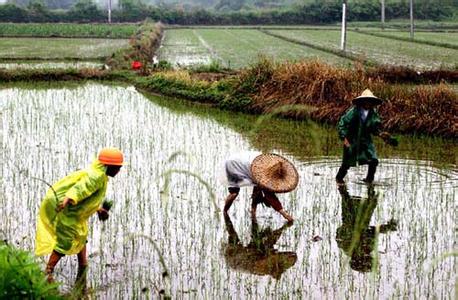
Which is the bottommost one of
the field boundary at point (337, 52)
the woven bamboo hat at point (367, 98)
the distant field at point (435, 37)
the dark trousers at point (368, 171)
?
the dark trousers at point (368, 171)

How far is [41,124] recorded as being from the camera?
1229 centimetres

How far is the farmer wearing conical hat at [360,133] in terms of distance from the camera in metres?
8.23

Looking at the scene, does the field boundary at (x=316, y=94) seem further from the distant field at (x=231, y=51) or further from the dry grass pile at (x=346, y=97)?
the distant field at (x=231, y=51)

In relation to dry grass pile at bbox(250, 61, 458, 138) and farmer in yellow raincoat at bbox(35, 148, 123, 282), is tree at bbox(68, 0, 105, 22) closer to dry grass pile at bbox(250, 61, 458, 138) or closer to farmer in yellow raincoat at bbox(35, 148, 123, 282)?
dry grass pile at bbox(250, 61, 458, 138)

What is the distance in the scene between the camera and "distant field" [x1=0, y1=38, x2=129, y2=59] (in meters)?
25.8

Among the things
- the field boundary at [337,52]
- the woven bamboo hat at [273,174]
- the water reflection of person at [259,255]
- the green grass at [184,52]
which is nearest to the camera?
the water reflection of person at [259,255]

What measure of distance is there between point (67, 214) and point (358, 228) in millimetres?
2186

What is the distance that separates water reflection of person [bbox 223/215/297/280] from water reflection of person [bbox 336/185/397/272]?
0.54 meters

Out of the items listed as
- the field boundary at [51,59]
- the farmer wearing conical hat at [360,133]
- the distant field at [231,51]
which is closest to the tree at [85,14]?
the distant field at [231,51]

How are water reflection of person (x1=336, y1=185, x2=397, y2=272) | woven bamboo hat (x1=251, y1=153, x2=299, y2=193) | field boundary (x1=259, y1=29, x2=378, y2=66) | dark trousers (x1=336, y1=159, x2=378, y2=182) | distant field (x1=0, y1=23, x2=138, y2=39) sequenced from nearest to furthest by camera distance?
water reflection of person (x1=336, y1=185, x2=397, y2=272) → woven bamboo hat (x1=251, y1=153, x2=299, y2=193) → dark trousers (x1=336, y1=159, x2=378, y2=182) → field boundary (x1=259, y1=29, x2=378, y2=66) → distant field (x1=0, y1=23, x2=138, y2=39)

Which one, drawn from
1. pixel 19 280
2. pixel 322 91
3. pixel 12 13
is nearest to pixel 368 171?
pixel 322 91

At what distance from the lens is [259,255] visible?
20.4ft

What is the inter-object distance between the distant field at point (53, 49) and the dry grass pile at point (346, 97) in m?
12.9

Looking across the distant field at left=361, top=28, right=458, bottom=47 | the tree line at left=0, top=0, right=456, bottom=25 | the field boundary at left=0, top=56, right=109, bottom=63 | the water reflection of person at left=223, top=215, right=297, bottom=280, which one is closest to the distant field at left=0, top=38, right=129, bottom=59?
the field boundary at left=0, top=56, right=109, bottom=63
